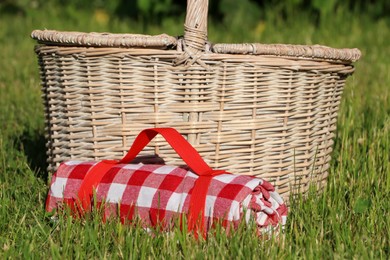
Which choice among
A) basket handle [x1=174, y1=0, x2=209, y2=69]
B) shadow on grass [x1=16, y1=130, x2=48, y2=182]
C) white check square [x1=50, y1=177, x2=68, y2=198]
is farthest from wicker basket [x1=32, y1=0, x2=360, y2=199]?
Answer: shadow on grass [x1=16, y1=130, x2=48, y2=182]

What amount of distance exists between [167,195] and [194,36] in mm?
430

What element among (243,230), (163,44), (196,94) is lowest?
(243,230)

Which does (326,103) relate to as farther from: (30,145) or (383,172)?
(30,145)

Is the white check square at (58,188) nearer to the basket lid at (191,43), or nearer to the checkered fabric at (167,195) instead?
the checkered fabric at (167,195)

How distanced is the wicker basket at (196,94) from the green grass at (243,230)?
0.18 meters

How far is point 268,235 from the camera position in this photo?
1825 millimetres

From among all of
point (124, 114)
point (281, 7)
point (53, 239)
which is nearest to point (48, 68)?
point (124, 114)

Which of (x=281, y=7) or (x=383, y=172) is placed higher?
(x=281, y=7)

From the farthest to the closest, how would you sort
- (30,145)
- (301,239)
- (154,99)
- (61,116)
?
(30,145) → (61,116) → (154,99) → (301,239)

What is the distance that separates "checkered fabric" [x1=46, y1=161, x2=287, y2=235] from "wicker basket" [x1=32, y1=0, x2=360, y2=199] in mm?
161

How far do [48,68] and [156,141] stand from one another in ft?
1.28

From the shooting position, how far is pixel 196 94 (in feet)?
6.81

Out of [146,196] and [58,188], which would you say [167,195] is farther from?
[58,188]

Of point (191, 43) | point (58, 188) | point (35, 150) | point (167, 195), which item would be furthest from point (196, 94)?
point (35, 150)
